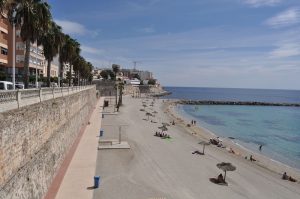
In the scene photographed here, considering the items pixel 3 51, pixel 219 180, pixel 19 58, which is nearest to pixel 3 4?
pixel 219 180

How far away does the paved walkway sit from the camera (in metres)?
19.7

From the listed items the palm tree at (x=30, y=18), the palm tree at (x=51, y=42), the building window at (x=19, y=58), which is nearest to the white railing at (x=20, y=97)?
the palm tree at (x=30, y=18)

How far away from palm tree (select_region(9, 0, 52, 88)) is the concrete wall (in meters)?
7.31

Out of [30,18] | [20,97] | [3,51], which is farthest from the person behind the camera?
[3,51]

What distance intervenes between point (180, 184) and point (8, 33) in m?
41.2

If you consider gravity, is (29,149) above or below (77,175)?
above

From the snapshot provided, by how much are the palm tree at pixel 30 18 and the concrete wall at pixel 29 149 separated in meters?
7.31

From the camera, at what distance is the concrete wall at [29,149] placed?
38.8 ft

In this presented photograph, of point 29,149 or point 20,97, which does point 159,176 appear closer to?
point 29,149

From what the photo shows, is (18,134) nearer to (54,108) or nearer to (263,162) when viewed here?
(54,108)

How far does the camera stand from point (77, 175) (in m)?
23.2

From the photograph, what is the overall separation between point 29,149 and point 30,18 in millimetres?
14153

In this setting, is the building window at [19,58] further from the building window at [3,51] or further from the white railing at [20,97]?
the white railing at [20,97]

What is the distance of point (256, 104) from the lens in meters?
170
